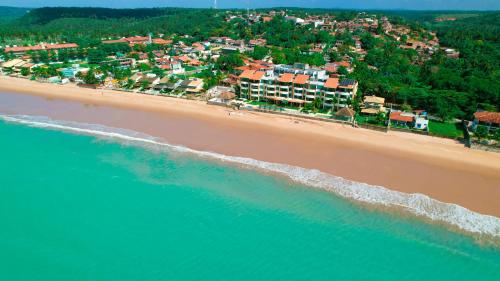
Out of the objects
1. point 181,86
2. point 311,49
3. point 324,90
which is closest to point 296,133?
point 324,90

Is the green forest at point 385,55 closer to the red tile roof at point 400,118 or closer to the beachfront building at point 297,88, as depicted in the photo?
the red tile roof at point 400,118

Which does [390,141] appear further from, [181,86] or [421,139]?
[181,86]

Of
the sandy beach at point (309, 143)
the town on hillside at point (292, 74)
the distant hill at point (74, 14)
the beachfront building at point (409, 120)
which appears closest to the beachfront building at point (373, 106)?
the town on hillside at point (292, 74)

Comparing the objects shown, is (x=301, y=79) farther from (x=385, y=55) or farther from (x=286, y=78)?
(x=385, y=55)

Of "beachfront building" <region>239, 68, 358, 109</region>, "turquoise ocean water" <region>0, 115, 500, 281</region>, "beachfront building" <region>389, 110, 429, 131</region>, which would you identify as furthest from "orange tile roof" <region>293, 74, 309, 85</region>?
"turquoise ocean water" <region>0, 115, 500, 281</region>

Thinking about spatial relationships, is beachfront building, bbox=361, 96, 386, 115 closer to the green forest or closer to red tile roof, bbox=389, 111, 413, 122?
red tile roof, bbox=389, 111, 413, 122

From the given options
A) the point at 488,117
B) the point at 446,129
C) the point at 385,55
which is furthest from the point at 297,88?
the point at 385,55
